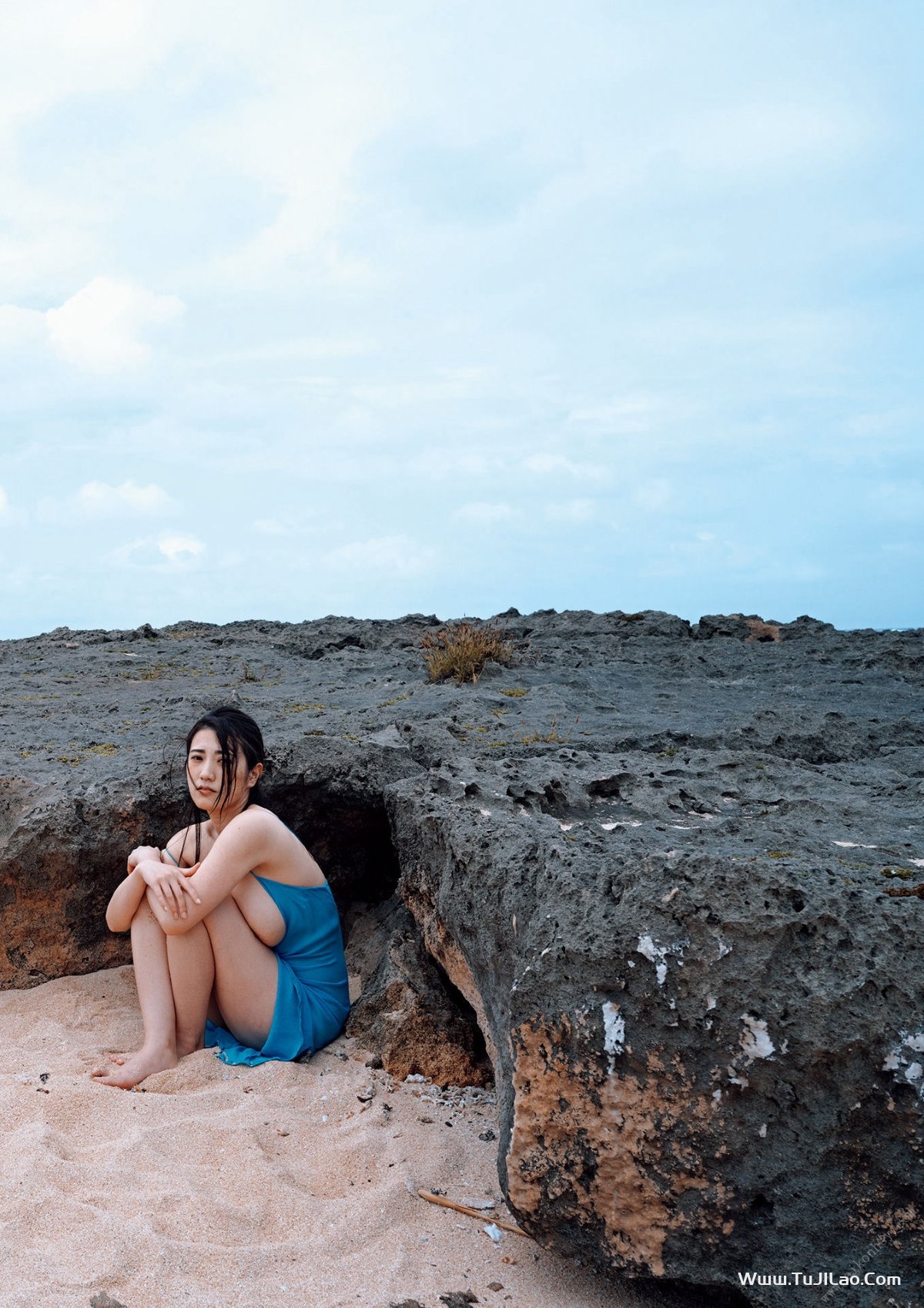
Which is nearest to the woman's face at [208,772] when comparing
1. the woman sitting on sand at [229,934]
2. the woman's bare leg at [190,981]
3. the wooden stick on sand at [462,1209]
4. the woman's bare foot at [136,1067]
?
the woman sitting on sand at [229,934]

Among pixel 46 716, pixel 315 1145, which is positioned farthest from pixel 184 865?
Answer: pixel 46 716

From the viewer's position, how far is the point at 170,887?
3.71 m

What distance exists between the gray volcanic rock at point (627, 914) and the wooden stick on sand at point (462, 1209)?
221 millimetres

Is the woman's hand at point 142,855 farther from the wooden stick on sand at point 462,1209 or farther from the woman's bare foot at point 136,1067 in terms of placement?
the wooden stick on sand at point 462,1209

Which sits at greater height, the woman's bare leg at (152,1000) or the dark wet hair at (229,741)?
the dark wet hair at (229,741)

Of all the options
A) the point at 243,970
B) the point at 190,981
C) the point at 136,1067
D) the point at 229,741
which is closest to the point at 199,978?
the point at 190,981

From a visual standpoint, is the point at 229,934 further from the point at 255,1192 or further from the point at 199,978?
the point at 255,1192

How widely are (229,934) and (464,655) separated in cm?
329

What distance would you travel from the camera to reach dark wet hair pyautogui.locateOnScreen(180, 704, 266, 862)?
4.04 meters

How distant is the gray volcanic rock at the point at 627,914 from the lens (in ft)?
7.99

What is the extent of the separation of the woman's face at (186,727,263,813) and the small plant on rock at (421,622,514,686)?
107 inches

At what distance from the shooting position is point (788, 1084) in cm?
243

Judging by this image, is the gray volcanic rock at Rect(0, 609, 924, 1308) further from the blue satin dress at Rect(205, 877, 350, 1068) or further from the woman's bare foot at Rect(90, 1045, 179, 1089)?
the woman's bare foot at Rect(90, 1045, 179, 1089)

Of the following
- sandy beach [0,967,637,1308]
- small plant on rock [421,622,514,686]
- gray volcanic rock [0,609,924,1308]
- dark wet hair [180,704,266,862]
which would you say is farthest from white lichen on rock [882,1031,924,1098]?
small plant on rock [421,622,514,686]
